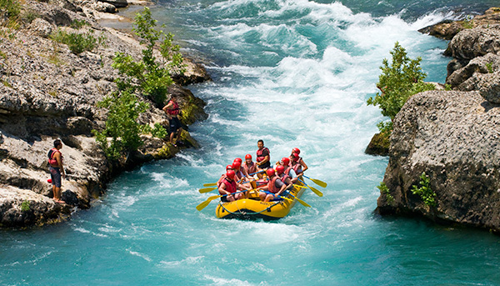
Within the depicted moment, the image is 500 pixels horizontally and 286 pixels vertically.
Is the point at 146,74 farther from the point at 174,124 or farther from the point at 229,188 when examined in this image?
the point at 229,188

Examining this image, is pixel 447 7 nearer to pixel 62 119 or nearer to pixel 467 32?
pixel 467 32

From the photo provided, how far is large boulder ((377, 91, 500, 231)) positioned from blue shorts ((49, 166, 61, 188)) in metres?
7.18

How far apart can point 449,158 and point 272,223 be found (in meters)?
4.36

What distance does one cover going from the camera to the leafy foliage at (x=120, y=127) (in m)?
13.2

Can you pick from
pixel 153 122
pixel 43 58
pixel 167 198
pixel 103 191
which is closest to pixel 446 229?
pixel 167 198

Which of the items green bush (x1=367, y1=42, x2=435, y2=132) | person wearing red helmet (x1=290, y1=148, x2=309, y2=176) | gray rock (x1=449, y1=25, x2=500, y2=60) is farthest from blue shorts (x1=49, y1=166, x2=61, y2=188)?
gray rock (x1=449, y1=25, x2=500, y2=60)

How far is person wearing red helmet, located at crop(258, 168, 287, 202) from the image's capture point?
11683 mm

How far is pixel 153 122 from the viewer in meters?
15.3

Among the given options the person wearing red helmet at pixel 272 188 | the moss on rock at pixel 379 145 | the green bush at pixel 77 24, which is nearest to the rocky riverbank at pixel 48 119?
the green bush at pixel 77 24

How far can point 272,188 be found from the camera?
12.0 metres

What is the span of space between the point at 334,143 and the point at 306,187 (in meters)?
3.90

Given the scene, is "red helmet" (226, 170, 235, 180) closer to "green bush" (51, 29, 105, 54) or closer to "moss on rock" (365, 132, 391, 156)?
"moss on rock" (365, 132, 391, 156)

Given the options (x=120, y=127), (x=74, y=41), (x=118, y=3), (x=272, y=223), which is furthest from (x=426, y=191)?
(x=118, y=3)

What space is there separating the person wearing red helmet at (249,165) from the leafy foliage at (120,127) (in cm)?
324
